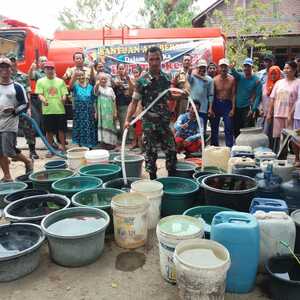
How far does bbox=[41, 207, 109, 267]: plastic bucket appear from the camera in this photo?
2.72 meters

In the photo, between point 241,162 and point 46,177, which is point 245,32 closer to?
point 241,162

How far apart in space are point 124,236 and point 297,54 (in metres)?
14.3

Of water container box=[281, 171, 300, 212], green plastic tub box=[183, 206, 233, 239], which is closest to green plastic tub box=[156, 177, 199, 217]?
green plastic tub box=[183, 206, 233, 239]

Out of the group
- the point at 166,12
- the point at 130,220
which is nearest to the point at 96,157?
the point at 130,220

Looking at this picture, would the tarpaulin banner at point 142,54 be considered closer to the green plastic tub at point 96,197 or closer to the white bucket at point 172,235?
the green plastic tub at point 96,197

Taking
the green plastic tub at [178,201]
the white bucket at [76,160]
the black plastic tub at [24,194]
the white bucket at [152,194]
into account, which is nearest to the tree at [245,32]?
the white bucket at [76,160]

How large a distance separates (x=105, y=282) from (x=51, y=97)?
4.56 m

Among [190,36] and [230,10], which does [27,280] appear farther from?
[230,10]

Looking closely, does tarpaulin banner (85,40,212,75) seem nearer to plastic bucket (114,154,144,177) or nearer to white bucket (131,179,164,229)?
plastic bucket (114,154,144,177)

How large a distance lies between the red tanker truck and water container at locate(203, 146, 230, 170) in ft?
12.6

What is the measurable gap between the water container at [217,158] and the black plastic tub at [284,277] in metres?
2.11

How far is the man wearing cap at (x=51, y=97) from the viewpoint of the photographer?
6414 millimetres

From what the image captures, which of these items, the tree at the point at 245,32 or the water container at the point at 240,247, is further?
the tree at the point at 245,32

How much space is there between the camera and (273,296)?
236 centimetres
